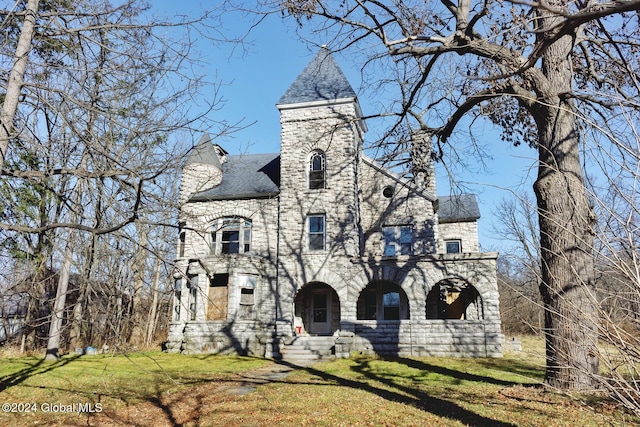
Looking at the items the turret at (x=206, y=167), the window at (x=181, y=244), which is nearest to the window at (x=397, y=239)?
the turret at (x=206, y=167)

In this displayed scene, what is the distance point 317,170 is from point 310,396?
12.2m

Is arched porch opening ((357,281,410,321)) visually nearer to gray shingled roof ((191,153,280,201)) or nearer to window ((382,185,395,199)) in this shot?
window ((382,185,395,199))

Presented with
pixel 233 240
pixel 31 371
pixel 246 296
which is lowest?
pixel 31 371

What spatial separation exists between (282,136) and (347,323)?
29.5 feet

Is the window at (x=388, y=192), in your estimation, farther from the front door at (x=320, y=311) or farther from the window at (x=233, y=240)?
the window at (x=233, y=240)

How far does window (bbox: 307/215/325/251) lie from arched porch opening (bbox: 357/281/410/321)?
3113 millimetres

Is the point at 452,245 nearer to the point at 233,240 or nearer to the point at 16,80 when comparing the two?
the point at 233,240

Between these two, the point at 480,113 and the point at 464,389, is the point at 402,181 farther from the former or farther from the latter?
the point at 464,389

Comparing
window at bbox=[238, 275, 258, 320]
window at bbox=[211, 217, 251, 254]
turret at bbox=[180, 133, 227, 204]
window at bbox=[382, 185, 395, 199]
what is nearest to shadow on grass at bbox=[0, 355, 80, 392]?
window at bbox=[238, 275, 258, 320]

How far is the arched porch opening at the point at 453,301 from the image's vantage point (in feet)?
63.6

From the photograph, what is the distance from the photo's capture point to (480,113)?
34.9 feet

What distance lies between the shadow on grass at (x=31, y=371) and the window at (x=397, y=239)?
1358 centimetres

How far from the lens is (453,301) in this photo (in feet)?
69.6

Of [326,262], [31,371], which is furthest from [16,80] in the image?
[326,262]
